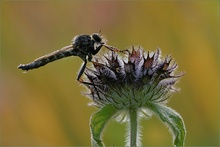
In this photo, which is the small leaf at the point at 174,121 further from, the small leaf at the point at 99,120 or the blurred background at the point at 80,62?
the blurred background at the point at 80,62

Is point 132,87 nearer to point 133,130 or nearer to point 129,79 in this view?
point 129,79

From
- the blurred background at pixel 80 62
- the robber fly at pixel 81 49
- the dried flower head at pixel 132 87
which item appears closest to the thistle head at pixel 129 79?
the dried flower head at pixel 132 87

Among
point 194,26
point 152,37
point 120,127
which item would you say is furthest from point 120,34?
point 120,127

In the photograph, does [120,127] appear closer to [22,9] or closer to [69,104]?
[69,104]

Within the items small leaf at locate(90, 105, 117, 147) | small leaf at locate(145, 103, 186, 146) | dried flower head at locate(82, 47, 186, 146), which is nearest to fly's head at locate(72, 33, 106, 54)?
dried flower head at locate(82, 47, 186, 146)

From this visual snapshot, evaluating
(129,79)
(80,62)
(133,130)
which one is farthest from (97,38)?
(80,62)

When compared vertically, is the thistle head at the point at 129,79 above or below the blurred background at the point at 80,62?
below

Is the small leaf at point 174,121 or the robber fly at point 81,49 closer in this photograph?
the small leaf at point 174,121
